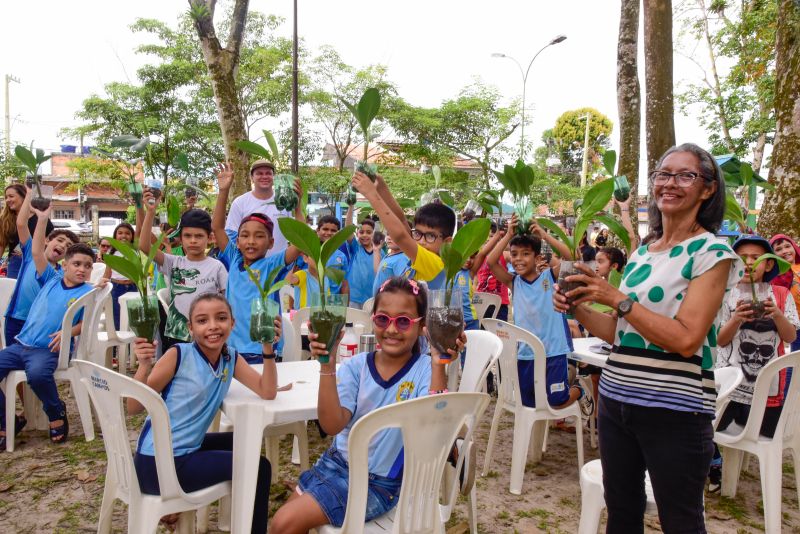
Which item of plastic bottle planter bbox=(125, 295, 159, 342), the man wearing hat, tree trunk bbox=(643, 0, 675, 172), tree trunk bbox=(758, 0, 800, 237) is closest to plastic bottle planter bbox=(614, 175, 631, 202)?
the man wearing hat

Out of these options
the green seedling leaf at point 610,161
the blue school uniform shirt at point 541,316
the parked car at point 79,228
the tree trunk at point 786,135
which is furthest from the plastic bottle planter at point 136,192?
the parked car at point 79,228

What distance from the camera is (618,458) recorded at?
1.76 m

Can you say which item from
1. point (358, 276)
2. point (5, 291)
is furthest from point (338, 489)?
point (5, 291)

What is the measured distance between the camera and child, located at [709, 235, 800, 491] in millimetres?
2869

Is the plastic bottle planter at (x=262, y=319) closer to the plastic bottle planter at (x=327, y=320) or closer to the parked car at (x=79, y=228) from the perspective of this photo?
the plastic bottle planter at (x=327, y=320)

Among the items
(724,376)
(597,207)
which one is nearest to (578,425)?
(724,376)

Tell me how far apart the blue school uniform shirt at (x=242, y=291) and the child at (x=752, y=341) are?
2.49m

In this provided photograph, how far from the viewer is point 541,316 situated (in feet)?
12.0

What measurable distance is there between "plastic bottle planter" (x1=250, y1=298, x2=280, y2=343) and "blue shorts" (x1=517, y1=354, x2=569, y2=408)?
1898 millimetres

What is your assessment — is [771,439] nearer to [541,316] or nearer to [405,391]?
[541,316]

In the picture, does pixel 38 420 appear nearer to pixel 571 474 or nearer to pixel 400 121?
pixel 571 474

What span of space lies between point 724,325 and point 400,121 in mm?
14655

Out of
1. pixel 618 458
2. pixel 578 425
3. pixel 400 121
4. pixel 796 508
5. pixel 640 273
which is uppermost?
pixel 400 121

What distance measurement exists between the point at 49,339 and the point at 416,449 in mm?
3379
